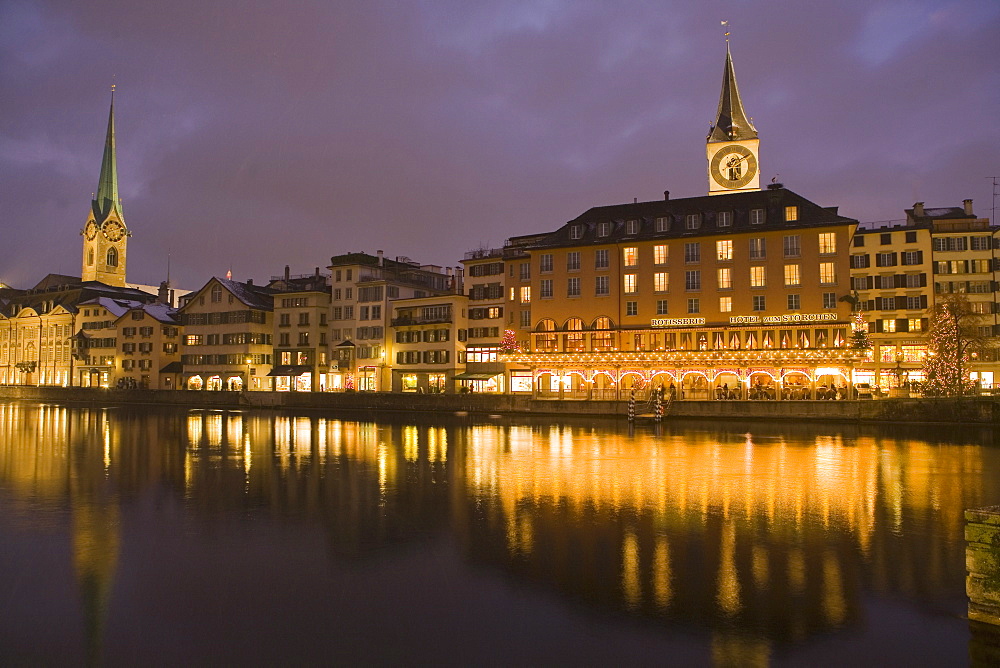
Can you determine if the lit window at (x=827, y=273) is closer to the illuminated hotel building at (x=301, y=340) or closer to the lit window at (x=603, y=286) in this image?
the lit window at (x=603, y=286)

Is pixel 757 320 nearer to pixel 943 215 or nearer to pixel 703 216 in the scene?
pixel 703 216

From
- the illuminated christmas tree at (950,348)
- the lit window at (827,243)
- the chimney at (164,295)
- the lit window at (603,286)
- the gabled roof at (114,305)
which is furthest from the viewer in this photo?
the chimney at (164,295)

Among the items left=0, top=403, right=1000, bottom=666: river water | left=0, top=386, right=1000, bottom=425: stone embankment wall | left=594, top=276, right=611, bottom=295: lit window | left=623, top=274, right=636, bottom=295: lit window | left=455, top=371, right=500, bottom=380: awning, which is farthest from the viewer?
left=455, top=371, right=500, bottom=380: awning

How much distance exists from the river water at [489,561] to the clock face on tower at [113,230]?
143 m

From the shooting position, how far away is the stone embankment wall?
52.0 metres

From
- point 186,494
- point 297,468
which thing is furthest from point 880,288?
point 186,494

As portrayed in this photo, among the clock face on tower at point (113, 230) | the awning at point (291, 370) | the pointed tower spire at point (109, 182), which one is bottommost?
the awning at point (291, 370)

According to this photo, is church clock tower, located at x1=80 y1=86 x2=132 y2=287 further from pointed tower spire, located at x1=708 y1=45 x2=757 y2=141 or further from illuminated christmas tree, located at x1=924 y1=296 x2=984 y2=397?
illuminated christmas tree, located at x1=924 y1=296 x2=984 y2=397

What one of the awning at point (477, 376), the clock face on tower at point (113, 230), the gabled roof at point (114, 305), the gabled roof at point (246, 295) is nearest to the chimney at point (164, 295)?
the gabled roof at point (114, 305)

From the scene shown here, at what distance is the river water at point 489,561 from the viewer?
35.2ft

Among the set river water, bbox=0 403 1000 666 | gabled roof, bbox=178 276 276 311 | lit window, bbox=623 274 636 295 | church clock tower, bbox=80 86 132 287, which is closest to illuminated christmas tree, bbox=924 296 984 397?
lit window, bbox=623 274 636 295

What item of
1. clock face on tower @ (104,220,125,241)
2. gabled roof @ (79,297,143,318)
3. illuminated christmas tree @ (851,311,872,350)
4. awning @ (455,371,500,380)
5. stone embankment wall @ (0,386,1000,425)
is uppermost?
clock face on tower @ (104,220,125,241)

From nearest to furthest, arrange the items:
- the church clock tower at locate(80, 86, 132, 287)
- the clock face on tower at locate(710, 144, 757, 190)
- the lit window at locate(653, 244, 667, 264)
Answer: the lit window at locate(653, 244, 667, 264), the clock face on tower at locate(710, 144, 757, 190), the church clock tower at locate(80, 86, 132, 287)

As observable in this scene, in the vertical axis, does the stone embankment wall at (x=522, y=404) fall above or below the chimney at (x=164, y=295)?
below
